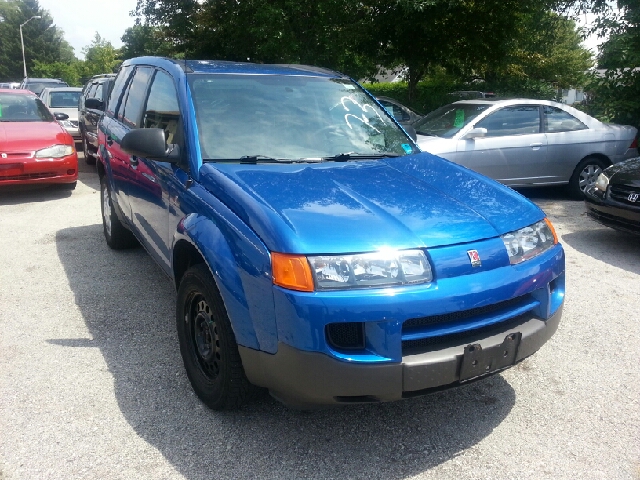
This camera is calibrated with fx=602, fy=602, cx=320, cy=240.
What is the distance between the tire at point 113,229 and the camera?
5812mm

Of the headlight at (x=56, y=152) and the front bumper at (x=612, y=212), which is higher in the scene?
the headlight at (x=56, y=152)

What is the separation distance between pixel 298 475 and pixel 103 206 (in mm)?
4358

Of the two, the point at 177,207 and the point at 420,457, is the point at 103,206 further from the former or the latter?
the point at 420,457

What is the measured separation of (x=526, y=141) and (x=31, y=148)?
22.9 ft

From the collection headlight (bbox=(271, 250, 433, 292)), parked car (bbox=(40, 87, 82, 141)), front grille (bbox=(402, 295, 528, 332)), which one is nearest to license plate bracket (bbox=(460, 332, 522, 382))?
front grille (bbox=(402, 295, 528, 332))

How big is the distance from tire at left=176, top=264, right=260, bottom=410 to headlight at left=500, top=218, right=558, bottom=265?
1.39 metres

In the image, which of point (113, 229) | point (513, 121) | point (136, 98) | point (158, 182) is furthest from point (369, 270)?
point (513, 121)

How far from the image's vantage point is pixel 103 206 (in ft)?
20.4

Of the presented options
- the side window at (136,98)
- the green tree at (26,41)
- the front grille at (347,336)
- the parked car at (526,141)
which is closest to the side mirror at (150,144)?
the side window at (136,98)

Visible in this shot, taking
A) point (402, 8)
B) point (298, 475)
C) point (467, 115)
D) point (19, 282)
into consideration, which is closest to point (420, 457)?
point (298, 475)

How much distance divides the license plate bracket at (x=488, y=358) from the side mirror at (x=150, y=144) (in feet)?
6.48

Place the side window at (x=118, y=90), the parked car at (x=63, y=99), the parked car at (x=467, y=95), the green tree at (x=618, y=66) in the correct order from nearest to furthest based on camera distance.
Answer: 1. the side window at (x=118, y=90)
2. the green tree at (x=618, y=66)
3. the parked car at (x=63, y=99)
4. the parked car at (x=467, y=95)

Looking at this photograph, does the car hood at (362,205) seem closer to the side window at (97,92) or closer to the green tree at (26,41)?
the side window at (97,92)

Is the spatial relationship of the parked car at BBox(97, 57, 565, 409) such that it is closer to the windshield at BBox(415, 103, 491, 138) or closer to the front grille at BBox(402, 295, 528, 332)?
the front grille at BBox(402, 295, 528, 332)
